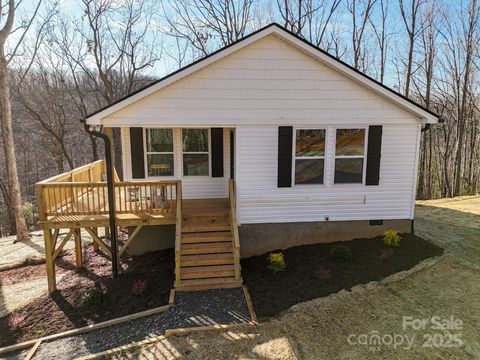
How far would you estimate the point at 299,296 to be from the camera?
22.8 ft

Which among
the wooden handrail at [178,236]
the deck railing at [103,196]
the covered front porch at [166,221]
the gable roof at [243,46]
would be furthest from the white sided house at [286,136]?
the wooden handrail at [178,236]

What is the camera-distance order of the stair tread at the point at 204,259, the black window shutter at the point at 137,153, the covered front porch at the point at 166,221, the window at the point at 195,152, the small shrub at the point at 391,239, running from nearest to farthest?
the covered front porch at the point at 166,221
the stair tread at the point at 204,259
the small shrub at the point at 391,239
the black window shutter at the point at 137,153
the window at the point at 195,152

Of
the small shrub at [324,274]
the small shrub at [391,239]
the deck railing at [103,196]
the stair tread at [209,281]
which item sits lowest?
the stair tread at [209,281]

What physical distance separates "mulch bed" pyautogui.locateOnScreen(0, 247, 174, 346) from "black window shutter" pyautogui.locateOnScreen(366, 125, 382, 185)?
20.3 feet

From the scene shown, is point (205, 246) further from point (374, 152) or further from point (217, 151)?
point (374, 152)

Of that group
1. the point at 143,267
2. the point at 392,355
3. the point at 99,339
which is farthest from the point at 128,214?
the point at 392,355

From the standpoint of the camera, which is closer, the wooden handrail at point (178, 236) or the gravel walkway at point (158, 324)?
the gravel walkway at point (158, 324)

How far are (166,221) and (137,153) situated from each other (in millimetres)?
2342

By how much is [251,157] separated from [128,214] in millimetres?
3682

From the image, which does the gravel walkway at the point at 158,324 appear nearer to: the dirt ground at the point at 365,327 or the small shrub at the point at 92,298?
the dirt ground at the point at 365,327

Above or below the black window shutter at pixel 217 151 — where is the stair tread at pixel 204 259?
below

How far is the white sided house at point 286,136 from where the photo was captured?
27.1 ft

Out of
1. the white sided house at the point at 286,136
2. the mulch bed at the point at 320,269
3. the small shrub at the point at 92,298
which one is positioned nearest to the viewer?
the mulch bed at the point at 320,269

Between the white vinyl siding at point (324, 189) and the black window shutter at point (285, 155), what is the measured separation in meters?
0.14
